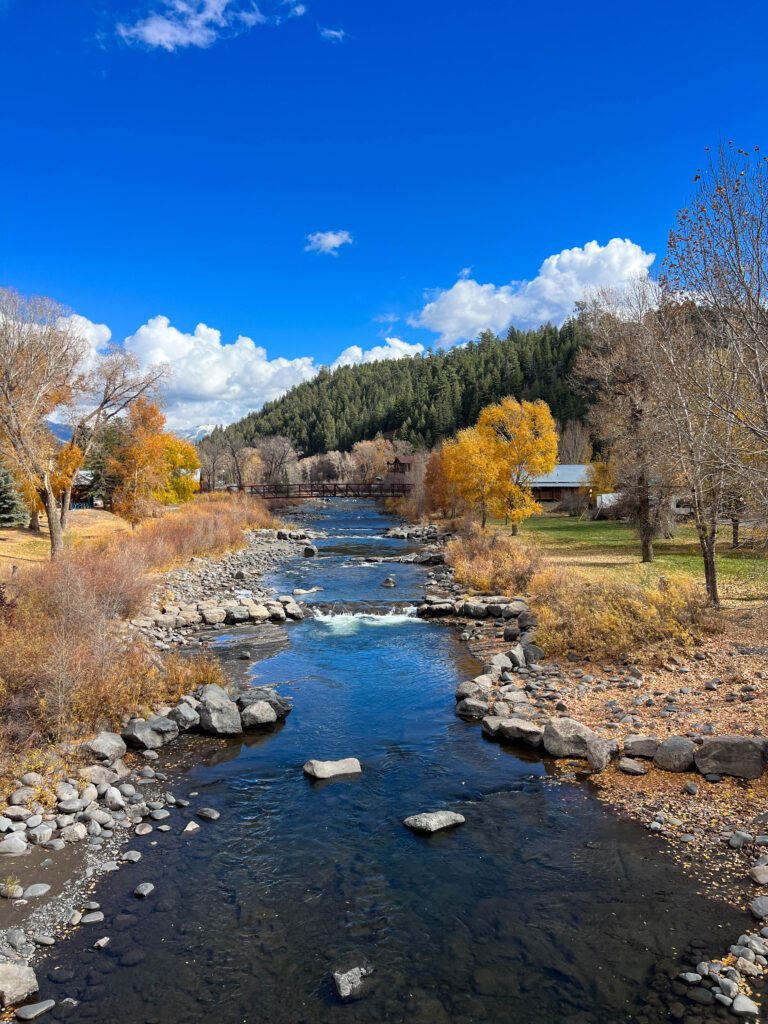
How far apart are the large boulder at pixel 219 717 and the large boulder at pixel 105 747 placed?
1712mm

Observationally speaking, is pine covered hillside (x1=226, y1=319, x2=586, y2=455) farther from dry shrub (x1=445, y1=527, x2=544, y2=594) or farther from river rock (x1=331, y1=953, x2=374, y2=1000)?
river rock (x1=331, y1=953, x2=374, y2=1000)

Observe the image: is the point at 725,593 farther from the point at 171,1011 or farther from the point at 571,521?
the point at 571,521

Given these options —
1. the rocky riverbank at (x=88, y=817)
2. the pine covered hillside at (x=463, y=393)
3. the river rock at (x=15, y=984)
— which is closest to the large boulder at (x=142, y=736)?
the rocky riverbank at (x=88, y=817)

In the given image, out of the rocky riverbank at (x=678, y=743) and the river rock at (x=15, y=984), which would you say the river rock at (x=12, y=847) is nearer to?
the river rock at (x=15, y=984)

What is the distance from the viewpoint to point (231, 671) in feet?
53.7

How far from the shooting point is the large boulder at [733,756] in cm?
942

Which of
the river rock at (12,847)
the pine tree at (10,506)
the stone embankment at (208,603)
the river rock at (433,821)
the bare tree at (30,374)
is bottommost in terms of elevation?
the river rock at (433,821)

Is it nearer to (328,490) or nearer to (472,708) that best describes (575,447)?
(328,490)

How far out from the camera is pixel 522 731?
1173cm

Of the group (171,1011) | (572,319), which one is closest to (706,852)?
(171,1011)

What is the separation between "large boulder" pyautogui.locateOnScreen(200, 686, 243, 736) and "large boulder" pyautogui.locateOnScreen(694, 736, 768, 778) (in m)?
8.65

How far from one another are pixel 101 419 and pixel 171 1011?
1286 inches

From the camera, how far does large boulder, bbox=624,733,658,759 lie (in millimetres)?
10516

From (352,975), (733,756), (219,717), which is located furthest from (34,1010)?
(733,756)
